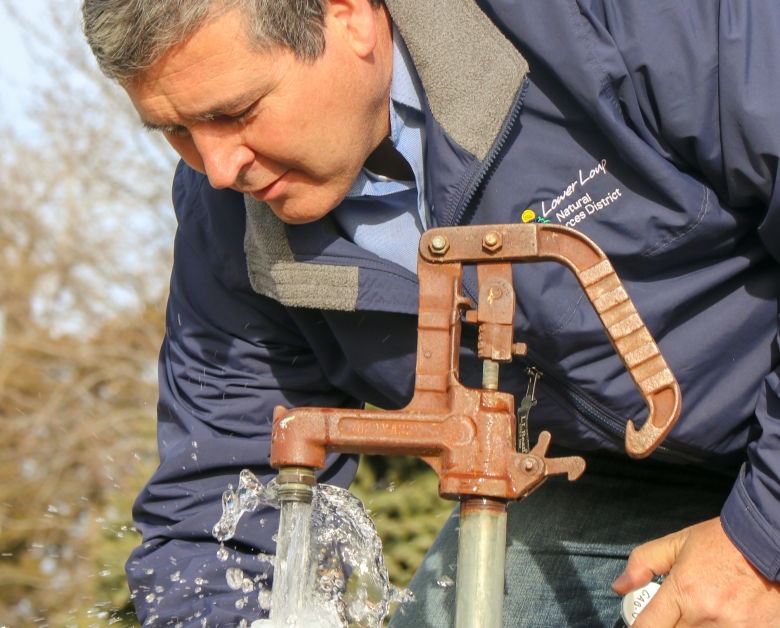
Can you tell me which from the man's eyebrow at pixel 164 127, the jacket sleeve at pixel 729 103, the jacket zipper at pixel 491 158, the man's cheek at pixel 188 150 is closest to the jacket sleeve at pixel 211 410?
the man's cheek at pixel 188 150

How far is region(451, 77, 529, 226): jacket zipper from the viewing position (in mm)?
2061

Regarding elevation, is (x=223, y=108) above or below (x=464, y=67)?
below

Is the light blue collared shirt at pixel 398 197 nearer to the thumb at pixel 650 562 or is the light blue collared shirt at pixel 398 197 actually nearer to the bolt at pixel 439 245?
the bolt at pixel 439 245

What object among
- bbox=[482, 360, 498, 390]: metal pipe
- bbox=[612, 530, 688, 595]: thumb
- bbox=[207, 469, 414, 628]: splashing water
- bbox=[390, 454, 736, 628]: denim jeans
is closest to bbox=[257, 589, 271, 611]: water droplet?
bbox=[207, 469, 414, 628]: splashing water

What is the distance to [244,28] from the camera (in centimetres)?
205

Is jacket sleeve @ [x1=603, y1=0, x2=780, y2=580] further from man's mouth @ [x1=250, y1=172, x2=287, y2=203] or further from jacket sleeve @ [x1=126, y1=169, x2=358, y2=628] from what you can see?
jacket sleeve @ [x1=126, y1=169, x2=358, y2=628]

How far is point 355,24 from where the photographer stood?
2203 millimetres

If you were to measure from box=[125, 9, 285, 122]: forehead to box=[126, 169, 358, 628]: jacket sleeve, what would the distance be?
0.54 metres

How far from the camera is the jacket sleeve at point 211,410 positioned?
2.47 meters

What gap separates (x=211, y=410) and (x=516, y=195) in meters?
1.01

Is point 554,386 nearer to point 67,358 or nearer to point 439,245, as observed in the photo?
point 439,245

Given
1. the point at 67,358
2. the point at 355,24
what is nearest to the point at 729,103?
the point at 355,24

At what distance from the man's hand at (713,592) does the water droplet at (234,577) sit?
92cm

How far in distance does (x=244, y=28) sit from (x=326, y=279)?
0.56m
